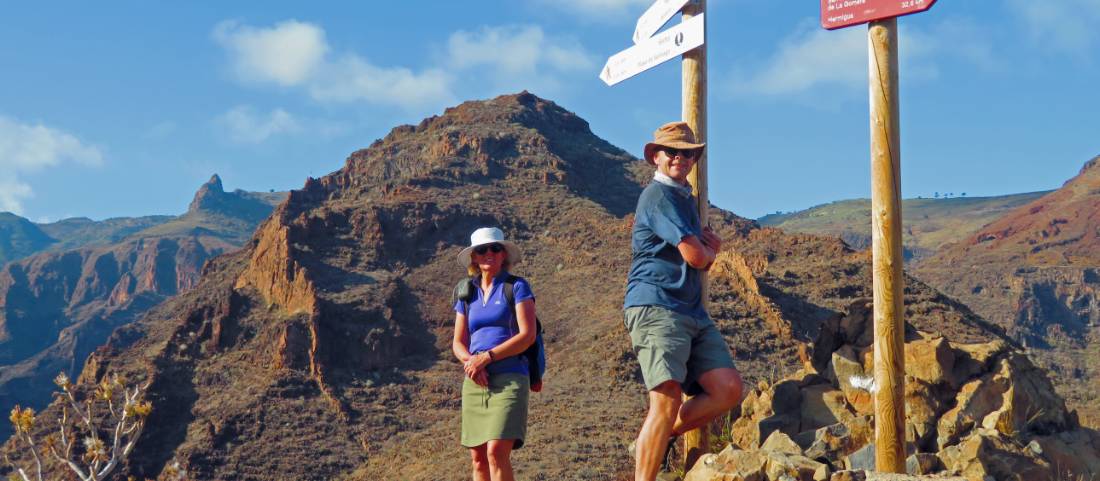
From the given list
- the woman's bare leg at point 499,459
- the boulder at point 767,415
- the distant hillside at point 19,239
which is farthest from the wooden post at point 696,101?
the distant hillside at point 19,239

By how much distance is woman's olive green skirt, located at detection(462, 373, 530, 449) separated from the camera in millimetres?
5574

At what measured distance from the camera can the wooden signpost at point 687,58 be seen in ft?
22.0

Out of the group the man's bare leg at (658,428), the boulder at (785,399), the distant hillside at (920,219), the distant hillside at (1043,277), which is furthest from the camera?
the distant hillside at (920,219)

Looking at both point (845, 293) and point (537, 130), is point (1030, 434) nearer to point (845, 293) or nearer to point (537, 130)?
point (845, 293)

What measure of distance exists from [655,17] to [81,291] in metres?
130

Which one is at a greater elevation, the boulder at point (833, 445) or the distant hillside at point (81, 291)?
the distant hillside at point (81, 291)

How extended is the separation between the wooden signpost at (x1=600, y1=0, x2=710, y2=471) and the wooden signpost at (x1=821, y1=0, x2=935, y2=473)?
1.23m

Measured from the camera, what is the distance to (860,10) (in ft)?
18.4

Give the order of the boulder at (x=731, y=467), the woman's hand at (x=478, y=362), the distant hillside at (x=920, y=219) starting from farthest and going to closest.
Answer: the distant hillside at (x=920, y=219) < the boulder at (x=731, y=467) < the woman's hand at (x=478, y=362)

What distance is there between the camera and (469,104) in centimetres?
7319

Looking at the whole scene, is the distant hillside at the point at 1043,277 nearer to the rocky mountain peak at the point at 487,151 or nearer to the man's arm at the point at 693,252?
the rocky mountain peak at the point at 487,151

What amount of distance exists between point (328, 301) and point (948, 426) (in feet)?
118

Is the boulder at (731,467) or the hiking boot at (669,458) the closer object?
the boulder at (731,467)

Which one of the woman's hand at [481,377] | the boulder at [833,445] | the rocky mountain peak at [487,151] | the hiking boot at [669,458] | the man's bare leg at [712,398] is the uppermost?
the rocky mountain peak at [487,151]
